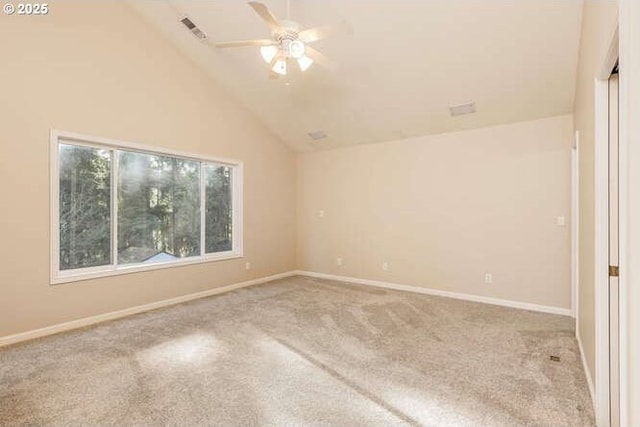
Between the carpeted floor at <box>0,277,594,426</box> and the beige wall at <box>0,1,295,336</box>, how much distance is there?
451mm

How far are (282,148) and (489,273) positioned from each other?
430 cm

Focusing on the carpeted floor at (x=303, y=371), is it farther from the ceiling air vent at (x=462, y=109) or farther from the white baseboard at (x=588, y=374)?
the ceiling air vent at (x=462, y=109)

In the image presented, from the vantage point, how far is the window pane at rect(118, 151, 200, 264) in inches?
167

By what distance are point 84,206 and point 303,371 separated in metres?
3.27

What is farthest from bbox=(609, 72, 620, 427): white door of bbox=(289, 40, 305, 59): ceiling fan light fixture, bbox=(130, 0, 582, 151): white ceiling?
bbox=(289, 40, 305, 59): ceiling fan light fixture

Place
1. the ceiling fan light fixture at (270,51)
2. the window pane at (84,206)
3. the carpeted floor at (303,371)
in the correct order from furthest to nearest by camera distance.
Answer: the window pane at (84,206)
the ceiling fan light fixture at (270,51)
the carpeted floor at (303,371)

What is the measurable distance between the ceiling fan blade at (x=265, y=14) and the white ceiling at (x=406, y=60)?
1100 millimetres

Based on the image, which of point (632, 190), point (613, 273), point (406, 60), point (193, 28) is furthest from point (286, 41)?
point (613, 273)

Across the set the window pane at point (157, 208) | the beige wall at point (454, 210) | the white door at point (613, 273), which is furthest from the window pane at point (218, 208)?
the white door at point (613, 273)

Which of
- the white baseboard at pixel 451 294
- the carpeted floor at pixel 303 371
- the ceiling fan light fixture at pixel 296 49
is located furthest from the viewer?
the white baseboard at pixel 451 294

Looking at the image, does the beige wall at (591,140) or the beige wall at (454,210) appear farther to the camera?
the beige wall at (454,210)

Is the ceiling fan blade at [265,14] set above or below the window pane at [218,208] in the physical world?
above

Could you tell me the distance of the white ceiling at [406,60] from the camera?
3197 mm

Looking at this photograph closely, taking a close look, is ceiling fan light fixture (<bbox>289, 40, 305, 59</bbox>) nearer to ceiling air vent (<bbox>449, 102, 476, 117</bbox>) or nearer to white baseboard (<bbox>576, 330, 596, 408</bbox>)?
ceiling air vent (<bbox>449, 102, 476, 117</bbox>)
